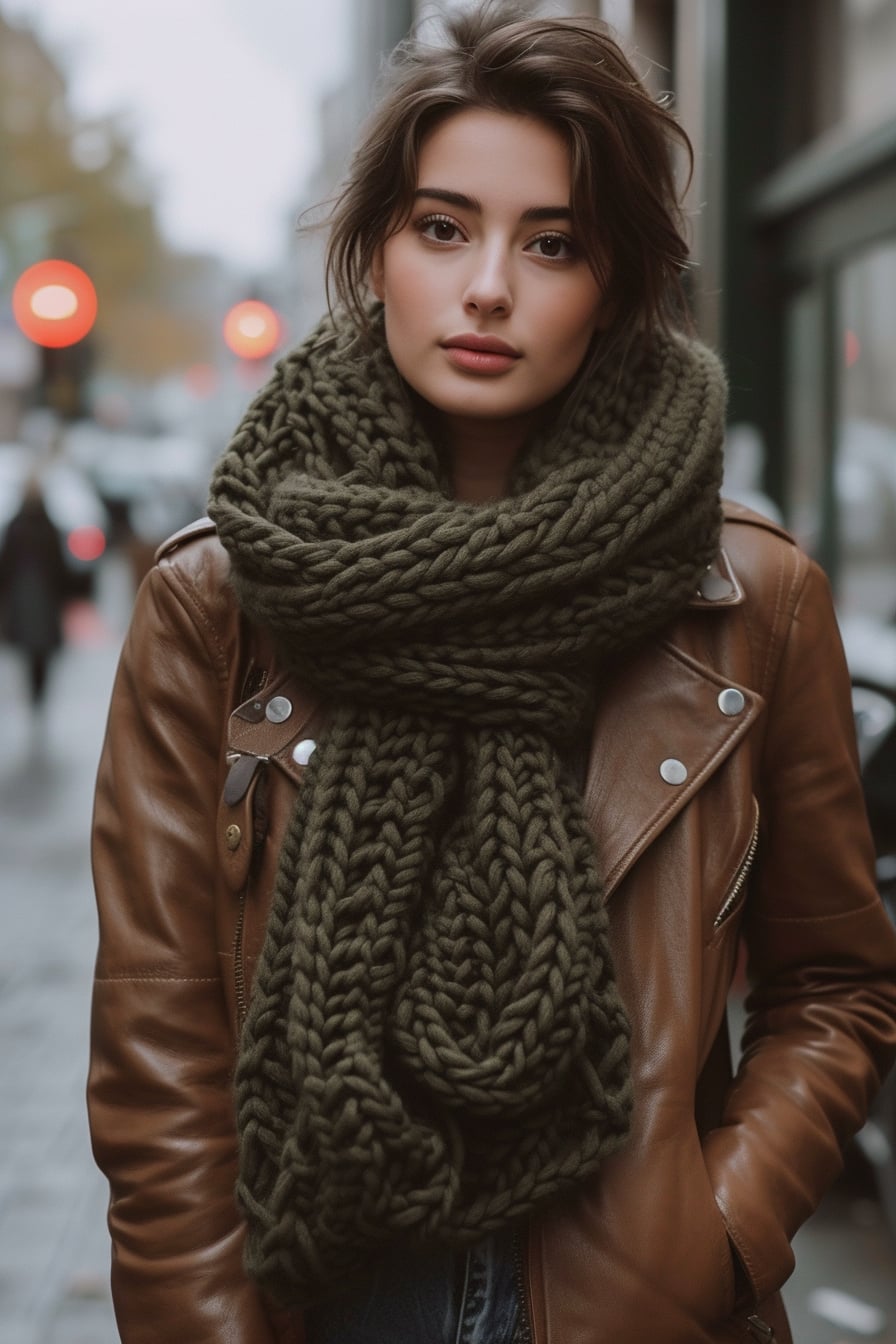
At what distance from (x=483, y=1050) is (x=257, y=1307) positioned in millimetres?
420

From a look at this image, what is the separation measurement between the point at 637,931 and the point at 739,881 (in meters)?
0.15

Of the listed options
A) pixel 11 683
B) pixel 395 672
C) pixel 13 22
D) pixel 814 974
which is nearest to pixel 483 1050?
pixel 395 672

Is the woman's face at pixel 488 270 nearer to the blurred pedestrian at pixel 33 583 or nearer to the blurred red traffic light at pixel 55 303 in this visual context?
the blurred pedestrian at pixel 33 583

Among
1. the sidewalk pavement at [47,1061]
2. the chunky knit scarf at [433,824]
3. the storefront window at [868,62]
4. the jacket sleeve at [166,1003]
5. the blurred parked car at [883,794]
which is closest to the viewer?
the chunky knit scarf at [433,824]

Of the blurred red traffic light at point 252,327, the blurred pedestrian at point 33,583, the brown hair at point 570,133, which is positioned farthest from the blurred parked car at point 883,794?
the blurred red traffic light at point 252,327

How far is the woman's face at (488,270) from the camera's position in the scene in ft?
6.02

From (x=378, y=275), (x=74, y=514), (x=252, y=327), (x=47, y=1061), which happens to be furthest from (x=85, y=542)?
(x=378, y=275)

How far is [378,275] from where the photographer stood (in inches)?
79.2

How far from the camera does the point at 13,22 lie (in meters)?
34.1

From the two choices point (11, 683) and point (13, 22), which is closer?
point (11, 683)

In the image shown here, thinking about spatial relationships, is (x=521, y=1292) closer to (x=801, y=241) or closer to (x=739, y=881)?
(x=739, y=881)

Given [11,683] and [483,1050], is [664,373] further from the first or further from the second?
[11,683]

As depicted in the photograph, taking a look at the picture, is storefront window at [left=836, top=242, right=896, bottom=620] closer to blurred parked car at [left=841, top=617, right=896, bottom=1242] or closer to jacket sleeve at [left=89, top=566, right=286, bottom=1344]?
blurred parked car at [left=841, top=617, right=896, bottom=1242]

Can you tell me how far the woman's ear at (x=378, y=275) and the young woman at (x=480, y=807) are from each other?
28 millimetres
